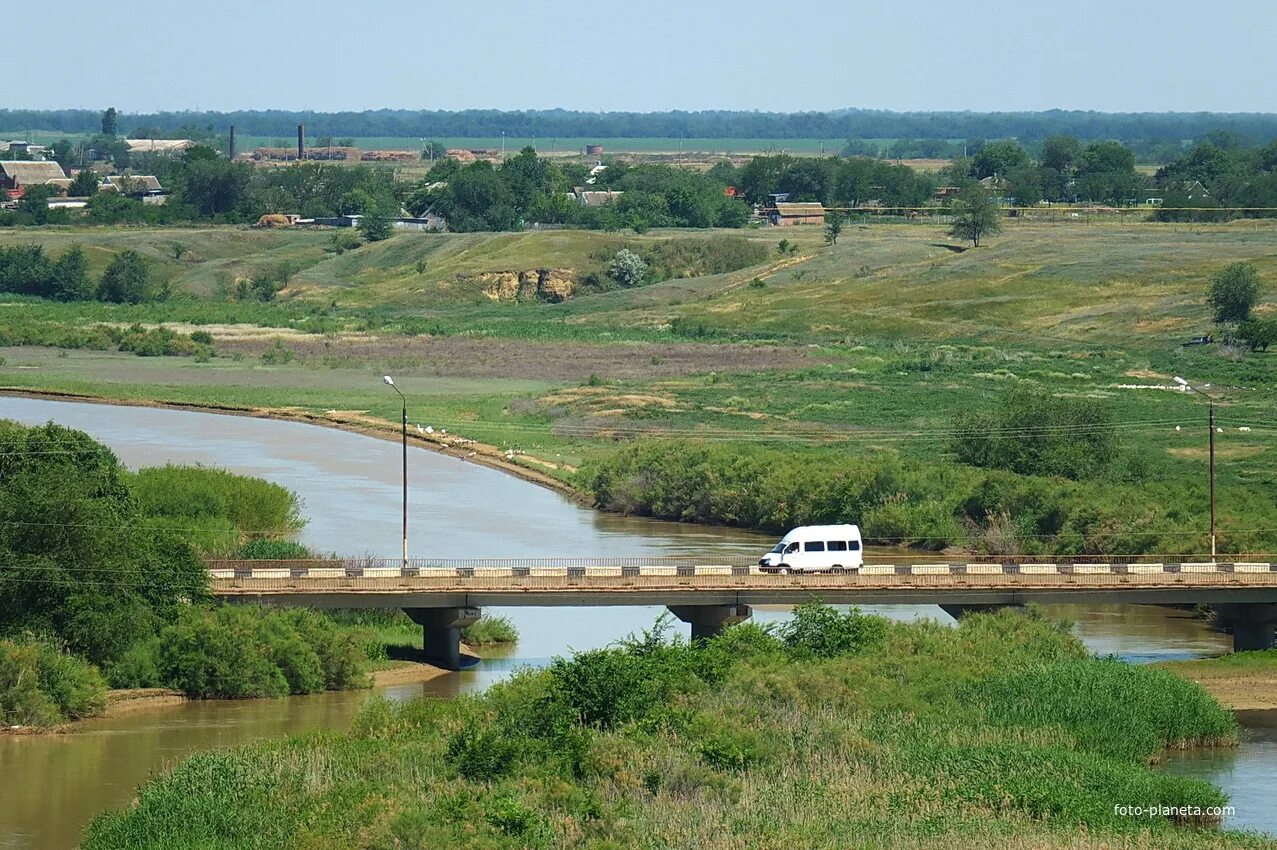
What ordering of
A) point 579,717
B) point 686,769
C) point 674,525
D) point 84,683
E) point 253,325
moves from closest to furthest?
point 686,769, point 579,717, point 84,683, point 674,525, point 253,325

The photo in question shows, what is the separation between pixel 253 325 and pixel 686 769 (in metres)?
115

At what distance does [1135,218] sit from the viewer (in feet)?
625

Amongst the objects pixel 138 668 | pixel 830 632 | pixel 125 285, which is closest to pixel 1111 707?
pixel 830 632

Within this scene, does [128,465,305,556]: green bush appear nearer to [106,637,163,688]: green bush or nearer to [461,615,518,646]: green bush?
[461,615,518,646]: green bush

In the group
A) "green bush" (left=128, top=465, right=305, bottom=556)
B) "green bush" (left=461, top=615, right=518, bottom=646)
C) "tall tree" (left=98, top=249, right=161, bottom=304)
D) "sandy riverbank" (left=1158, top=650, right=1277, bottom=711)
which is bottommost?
"tall tree" (left=98, top=249, right=161, bottom=304)

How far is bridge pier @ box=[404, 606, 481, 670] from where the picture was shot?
53812mm

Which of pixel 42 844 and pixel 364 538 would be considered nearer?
pixel 42 844

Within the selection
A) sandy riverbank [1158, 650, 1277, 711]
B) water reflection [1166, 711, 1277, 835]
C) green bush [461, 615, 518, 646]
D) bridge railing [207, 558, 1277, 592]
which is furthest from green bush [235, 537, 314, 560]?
water reflection [1166, 711, 1277, 835]

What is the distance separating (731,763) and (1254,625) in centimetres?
2272

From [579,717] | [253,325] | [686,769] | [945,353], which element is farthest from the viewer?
[253,325]

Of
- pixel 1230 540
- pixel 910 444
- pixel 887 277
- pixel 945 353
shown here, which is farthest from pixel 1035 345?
pixel 1230 540

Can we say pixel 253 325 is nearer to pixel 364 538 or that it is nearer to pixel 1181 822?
pixel 364 538

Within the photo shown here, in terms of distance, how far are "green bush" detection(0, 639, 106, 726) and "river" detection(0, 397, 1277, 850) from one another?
617mm

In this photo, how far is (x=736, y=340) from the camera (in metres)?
134
